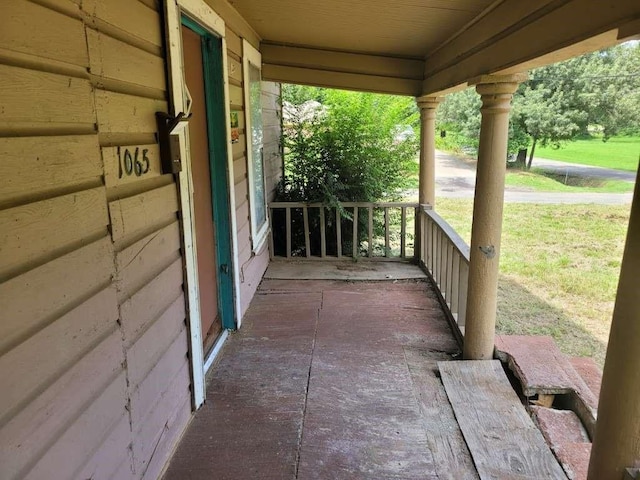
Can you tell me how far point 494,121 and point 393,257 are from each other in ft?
8.97

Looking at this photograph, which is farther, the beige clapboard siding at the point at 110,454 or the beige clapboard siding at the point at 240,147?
the beige clapboard siding at the point at 240,147

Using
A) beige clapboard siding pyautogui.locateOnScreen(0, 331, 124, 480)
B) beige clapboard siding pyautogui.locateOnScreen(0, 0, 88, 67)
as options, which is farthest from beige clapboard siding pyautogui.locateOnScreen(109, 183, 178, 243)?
beige clapboard siding pyautogui.locateOnScreen(0, 0, 88, 67)

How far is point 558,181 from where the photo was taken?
48.3ft

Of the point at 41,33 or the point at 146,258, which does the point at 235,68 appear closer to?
the point at 146,258

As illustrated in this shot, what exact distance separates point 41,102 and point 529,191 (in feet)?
45.2

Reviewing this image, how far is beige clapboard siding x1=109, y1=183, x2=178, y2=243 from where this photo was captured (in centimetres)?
158

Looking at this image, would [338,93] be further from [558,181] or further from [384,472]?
[558,181]

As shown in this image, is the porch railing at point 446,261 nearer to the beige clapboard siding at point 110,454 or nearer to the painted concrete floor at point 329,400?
the painted concrete floor at point 329,400

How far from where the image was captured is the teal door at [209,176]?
2.80 metres

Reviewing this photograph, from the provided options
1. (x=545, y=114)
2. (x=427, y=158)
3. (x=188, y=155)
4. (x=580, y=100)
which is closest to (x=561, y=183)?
(x=545, y=114)

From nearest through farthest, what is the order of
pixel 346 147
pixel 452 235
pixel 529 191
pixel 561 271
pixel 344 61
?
1. pixel 452 235
2. pixel 344 61
3. pixel 346 147
4. pixel 561 271
5. pixel 529 191

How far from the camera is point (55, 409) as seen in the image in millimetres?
1209

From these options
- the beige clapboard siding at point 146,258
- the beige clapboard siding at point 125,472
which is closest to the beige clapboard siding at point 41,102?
the beige clapboard siding at point 146,258

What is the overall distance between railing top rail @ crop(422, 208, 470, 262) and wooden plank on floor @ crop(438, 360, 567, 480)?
2.60 feet
